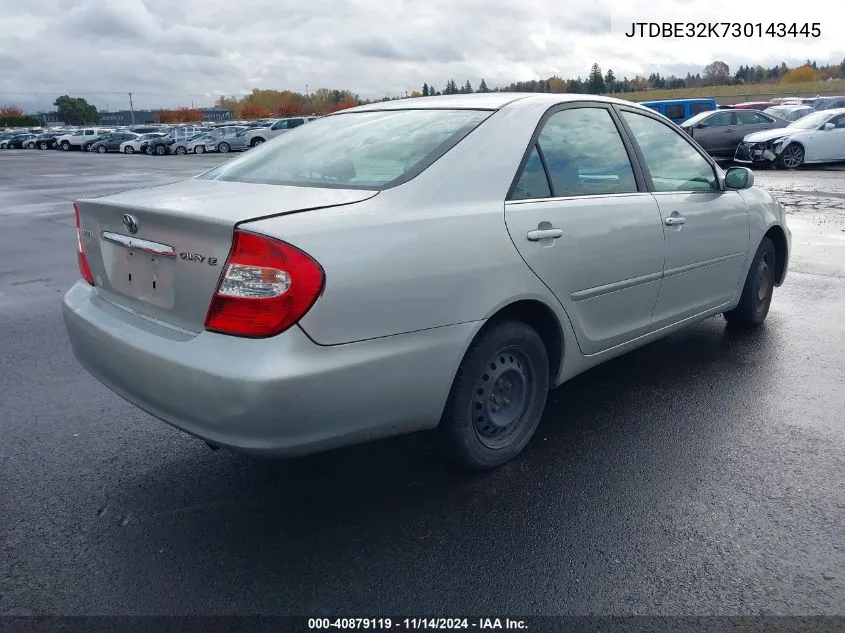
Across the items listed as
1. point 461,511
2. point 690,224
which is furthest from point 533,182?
point 461,511

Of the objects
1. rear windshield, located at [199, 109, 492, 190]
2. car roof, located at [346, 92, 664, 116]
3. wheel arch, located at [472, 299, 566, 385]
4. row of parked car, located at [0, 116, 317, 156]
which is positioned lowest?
wheel arch, located at [472, 299, 566, 385]

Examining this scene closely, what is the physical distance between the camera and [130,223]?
2.93 m

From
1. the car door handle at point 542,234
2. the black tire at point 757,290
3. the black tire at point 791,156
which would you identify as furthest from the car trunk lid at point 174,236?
the black tire at point 791,156

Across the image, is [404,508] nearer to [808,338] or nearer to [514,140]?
[514,140]

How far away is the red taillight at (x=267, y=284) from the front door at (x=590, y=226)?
1.02 meters

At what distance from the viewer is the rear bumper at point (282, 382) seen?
2.49m

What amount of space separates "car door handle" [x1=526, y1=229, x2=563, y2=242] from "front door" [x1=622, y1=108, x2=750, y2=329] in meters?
1.00

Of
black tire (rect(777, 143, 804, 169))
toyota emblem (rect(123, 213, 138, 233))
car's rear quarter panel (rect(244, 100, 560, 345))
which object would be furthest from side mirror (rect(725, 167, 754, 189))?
black tire (rect(777, 143, 804, 169))

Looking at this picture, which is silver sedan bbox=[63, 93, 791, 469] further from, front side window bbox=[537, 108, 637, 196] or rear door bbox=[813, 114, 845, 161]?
rear door bbox=[813, 114, 845, 161]

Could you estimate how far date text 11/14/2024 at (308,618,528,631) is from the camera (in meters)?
2.35

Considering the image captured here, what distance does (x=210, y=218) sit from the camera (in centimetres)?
263

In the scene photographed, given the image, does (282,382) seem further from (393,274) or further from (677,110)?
(677,110)

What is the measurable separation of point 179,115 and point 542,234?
154605 millimetres

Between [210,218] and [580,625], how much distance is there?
5.98 ft
